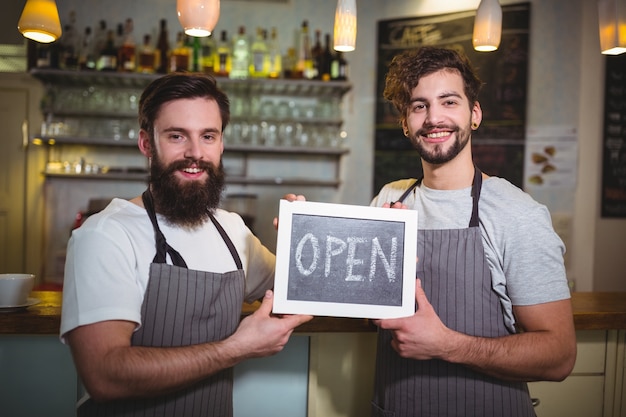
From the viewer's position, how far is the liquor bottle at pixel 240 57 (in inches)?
158

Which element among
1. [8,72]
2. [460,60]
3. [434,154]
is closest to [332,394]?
[434,154]

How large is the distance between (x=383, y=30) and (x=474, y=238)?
320cm

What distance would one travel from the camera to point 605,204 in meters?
3.66

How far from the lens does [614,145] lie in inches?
143

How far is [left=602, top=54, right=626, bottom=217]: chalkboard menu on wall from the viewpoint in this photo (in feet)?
11.9

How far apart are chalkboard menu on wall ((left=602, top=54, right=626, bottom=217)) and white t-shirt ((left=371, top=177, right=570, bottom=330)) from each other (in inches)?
103

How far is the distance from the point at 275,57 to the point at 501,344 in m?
3.33

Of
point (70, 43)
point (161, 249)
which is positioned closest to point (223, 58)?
point (70, 43)

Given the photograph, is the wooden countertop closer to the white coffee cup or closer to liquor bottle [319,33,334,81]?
the white coffee cup

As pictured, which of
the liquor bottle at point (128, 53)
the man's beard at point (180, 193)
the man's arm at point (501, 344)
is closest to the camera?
the man's arm at point (501, 344)

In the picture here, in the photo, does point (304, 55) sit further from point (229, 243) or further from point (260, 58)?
point (229, 243)

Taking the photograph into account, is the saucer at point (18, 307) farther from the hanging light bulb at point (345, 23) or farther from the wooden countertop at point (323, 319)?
the hanging light bulb at point (345, 23)

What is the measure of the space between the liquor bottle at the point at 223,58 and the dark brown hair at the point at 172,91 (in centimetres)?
257

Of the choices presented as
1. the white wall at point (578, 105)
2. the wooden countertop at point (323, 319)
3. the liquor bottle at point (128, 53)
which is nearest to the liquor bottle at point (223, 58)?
A: the liquor bottle at point (128, 53)
